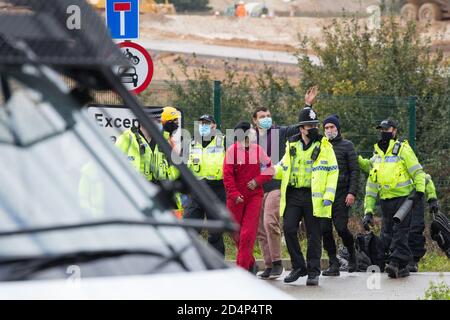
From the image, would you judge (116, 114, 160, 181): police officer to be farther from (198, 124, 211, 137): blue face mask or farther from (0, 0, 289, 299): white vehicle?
(0, 0, 289, 299): white vehicle

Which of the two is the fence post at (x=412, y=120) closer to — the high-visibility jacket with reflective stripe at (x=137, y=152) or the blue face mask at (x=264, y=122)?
the blue face mask at (x=264, y=122)

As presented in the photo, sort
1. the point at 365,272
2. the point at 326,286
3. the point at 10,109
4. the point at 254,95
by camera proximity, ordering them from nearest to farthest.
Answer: the point at 10,109
the point at 326,286
the point at 365,272
the point at 254,95

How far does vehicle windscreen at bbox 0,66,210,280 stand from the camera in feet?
12.3

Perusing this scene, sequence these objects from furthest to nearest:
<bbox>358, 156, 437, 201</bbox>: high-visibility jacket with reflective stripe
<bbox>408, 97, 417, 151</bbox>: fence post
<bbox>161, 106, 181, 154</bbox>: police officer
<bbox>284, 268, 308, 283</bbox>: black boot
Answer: <bbox>408, 97, 417, 151</bbox>: fence post < <bbox>358, 156, 437, 201</bbox>: high-visibility jacket with reflective stripe < <bbox>284, 268, 308, 283</bbox>: black boot < <bbox>161, 106, 181, 154</bbox>: police officer

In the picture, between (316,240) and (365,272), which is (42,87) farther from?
(365,272)

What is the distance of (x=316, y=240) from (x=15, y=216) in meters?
11.0

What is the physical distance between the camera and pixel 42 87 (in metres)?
4.02

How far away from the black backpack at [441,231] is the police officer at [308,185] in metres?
1.86

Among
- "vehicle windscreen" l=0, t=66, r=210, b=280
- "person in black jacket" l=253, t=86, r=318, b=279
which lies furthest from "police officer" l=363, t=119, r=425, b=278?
"vehicle windscreen" l=0, t=66, r=210, b=280

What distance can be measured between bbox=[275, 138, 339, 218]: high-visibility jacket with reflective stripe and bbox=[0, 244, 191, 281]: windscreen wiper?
10474 mm

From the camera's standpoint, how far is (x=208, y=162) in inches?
583

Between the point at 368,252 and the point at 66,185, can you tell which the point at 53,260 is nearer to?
the point at 66,185
